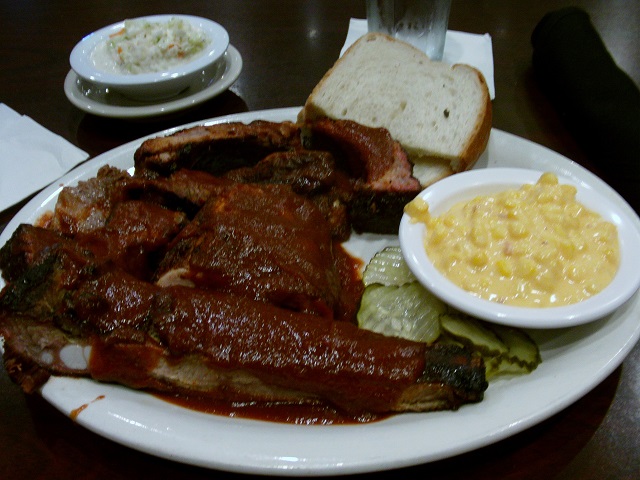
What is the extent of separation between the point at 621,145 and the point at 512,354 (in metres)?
1.60

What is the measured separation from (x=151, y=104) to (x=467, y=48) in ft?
7.83

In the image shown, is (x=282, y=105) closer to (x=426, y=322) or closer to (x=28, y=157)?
(x=28, y=157)

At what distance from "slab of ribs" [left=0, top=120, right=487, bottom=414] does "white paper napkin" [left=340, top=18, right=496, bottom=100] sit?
151cm

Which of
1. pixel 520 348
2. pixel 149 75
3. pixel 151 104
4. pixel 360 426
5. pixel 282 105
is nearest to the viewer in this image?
pixel 360 426

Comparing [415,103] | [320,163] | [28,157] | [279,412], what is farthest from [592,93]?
[28,157]

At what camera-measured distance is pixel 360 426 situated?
5.65 ft

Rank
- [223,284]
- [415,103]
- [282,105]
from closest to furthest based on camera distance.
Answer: [223,284] < [415,103] < [282,105]

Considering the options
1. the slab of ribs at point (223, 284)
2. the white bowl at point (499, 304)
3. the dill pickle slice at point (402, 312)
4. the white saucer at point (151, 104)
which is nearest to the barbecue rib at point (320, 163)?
the slab of ribs at point (223, 284)

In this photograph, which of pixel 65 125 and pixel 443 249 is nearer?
pixel 443 249

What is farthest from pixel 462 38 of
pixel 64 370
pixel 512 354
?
pixel 64 370

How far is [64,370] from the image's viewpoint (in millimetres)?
1837

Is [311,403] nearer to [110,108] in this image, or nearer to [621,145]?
[621,145]

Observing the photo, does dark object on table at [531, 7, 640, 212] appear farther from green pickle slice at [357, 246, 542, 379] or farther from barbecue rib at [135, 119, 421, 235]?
green pickle slice at [357, 246, 542, 379]

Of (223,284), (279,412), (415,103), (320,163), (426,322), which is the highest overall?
(415,103)
